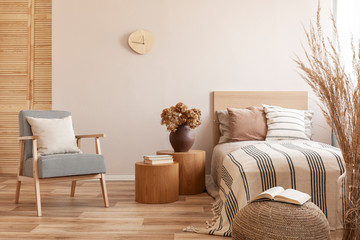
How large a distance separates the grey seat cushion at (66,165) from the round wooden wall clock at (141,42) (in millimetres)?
1848

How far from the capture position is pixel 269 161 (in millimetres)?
2736

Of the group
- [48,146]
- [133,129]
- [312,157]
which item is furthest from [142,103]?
[312,157]

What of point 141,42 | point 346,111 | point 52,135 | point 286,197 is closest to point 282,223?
point 286,197

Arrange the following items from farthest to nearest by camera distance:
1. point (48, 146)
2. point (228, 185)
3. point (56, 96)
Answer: point (56, 96)
point (48, 146)
point (228, 185)

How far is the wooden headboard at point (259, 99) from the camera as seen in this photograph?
4.74 metres

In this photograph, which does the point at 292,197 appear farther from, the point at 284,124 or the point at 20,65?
the point at 20,65

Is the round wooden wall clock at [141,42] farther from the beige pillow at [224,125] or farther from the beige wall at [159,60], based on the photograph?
the beige pillow at [224,125]

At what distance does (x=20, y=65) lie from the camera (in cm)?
545

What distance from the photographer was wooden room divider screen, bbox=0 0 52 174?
5.42m

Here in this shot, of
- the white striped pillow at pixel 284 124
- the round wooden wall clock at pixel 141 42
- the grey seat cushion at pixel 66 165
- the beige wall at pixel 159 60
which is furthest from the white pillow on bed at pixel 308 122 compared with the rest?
the grey seat cushion at pixel 66 165

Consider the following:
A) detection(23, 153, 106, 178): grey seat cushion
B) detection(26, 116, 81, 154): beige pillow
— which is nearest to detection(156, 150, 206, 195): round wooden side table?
detection(23, 153, 106, 178): grey seat cushion

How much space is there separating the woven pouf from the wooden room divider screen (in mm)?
4134

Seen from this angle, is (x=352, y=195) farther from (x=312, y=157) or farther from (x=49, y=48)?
(x=49, y=48)

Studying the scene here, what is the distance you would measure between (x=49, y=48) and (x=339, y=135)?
185 inches
